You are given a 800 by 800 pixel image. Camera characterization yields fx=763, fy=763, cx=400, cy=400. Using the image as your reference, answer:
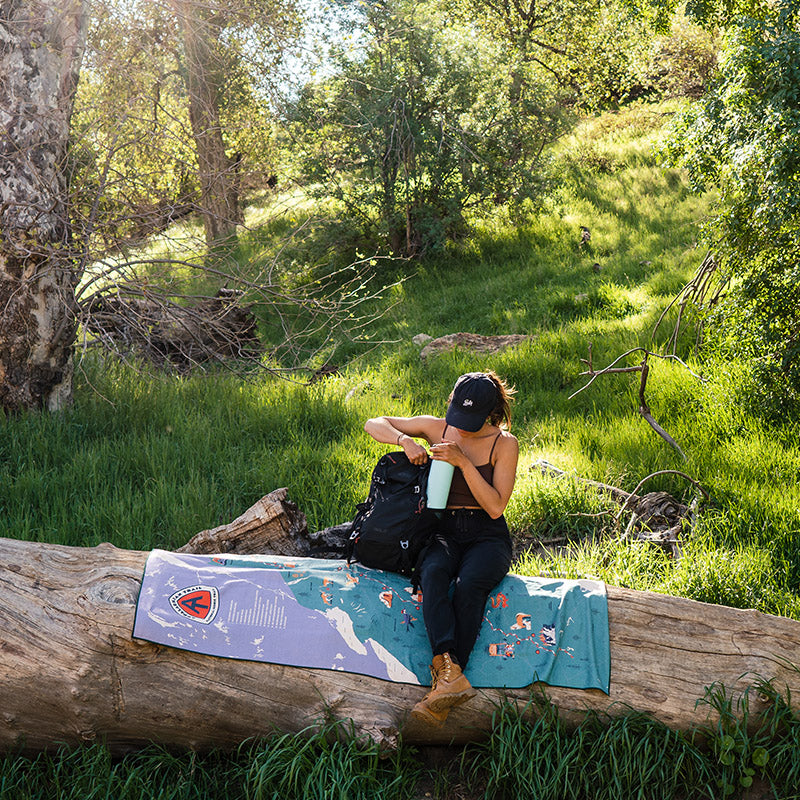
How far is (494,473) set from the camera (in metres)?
4.07

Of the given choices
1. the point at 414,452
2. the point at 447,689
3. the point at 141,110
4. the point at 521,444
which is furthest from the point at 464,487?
the point at 141,110

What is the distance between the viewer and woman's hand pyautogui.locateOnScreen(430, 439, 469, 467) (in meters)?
3.80

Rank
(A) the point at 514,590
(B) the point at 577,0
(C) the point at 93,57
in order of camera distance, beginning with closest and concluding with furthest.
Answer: (A) the point at 514,590, (C) the point at 93,57, (B) the point at 577,0

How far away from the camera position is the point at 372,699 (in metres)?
3.58

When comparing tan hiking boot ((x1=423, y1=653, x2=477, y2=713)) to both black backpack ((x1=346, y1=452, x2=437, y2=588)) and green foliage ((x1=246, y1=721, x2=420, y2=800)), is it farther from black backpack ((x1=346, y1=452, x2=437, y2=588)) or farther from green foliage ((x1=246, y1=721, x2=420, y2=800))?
black backpack ((x1=346, y1=452, x2=437, y2=588))

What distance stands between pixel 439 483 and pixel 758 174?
3.92 meters

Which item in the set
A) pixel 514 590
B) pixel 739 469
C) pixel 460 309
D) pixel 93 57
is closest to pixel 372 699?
pixel 514 590

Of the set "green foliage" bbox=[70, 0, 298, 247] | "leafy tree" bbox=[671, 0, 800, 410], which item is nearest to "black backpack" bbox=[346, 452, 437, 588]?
"leafy tree" bbox=[671, 0, 800, 410]

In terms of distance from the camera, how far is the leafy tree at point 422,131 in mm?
12414

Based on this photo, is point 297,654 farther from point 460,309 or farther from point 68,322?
point 460,309

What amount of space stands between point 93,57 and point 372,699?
24.5 ft

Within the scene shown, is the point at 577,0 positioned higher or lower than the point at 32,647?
higher

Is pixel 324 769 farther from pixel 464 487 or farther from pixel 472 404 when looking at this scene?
pixel 472 404

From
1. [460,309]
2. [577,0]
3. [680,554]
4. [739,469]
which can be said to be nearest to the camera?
[680,554]
